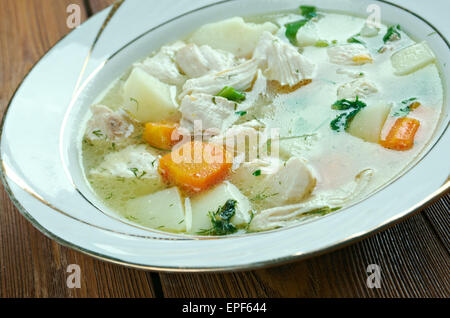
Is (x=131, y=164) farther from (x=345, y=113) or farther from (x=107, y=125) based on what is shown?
(x=345, y=113)

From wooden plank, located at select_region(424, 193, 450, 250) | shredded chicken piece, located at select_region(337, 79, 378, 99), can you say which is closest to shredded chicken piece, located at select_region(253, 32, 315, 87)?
shredded chicken piece, located at select_region(337, 79, 378, 99)

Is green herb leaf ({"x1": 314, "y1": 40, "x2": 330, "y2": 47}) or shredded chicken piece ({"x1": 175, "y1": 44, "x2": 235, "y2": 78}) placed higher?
shredded chicken piece ({"x1": 175, "y1": 44, "x2": 235, "y2": 78})

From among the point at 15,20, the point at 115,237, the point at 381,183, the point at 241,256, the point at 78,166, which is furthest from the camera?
the point at 15,20

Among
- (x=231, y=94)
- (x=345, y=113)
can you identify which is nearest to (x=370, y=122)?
(x=345, y=113)

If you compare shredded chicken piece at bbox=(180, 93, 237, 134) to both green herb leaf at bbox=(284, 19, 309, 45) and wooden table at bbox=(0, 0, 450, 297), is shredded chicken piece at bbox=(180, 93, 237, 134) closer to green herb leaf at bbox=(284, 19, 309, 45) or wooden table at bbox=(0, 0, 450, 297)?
green herb leaf at bbox=(284, 19, 309, 45)

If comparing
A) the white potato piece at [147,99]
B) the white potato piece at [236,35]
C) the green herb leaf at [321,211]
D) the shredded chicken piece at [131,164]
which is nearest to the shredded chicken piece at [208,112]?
the white potato piece at [147,99]
